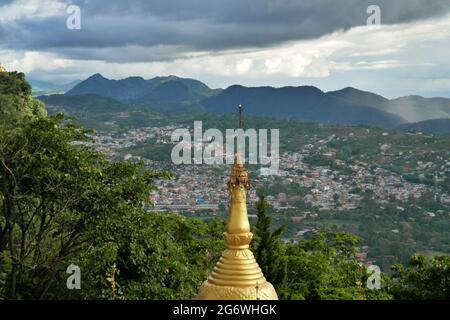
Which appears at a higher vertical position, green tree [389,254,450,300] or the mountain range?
the mountain range

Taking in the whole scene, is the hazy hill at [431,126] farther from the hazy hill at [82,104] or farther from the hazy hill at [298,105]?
the hazy hill at [82,104]

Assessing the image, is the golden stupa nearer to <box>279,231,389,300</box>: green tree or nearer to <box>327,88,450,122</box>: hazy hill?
<box>279,231,389,300</box>: green tree

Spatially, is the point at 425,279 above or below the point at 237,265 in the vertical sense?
below

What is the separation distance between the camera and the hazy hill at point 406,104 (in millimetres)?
149125

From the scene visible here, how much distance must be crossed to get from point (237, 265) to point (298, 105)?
156 metres

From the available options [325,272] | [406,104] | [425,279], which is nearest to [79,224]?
[425,279]

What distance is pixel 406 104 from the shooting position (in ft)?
519

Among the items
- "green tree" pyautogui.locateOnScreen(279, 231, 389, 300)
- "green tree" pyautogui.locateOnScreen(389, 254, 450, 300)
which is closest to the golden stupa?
"green tree" pyautogui.locateOnScreen(279, 231, 389, 300)

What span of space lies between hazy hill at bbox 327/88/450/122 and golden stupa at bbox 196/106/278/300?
466 ft

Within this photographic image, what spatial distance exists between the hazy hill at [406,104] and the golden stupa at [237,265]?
142 metres

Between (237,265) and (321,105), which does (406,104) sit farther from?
(237,265)

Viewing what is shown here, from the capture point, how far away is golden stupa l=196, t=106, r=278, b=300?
8.53 m

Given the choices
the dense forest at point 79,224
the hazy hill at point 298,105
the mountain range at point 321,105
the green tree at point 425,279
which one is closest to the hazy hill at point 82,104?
the mountain range at point 321,105
